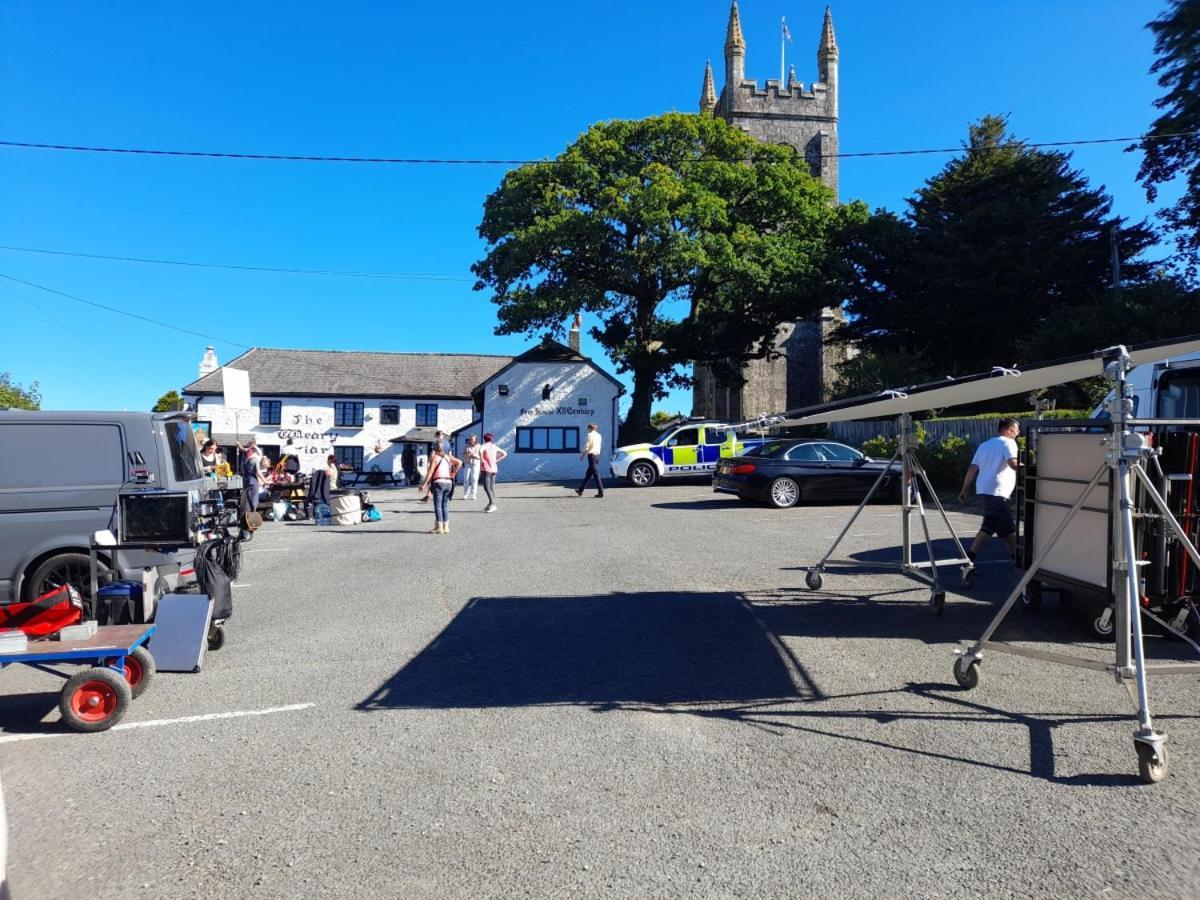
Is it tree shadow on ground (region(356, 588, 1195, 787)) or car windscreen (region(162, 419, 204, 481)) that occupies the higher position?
car windscreen (region(162, 419, 204, 481))

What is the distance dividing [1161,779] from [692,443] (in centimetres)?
1908

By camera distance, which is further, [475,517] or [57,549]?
[475,517]

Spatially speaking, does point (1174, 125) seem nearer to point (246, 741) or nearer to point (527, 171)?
point (527, 171)

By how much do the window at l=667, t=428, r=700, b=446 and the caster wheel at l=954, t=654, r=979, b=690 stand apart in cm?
1766

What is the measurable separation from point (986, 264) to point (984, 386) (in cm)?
2689

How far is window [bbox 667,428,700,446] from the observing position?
22484 mm

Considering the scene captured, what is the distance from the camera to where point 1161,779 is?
3561 millimetres

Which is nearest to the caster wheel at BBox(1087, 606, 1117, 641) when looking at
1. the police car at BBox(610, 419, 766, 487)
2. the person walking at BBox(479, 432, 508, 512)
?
the person walking at BBox(479, 432, 508, 512)

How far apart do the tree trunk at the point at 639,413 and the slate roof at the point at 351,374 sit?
13.5m

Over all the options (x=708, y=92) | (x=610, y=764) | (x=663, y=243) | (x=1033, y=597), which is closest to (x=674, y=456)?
(x=663, y=243)

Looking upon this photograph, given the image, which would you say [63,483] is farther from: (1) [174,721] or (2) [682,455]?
(2) [682,455]

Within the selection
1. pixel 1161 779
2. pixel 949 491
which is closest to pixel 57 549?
pixel 1161 779

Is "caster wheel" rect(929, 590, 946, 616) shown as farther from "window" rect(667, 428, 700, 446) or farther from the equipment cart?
"window" rect(667, 428, 700, 446)

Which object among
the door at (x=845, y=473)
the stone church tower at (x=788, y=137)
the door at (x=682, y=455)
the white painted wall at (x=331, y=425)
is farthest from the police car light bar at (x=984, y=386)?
the stone church tower at (x=788, y=137)
